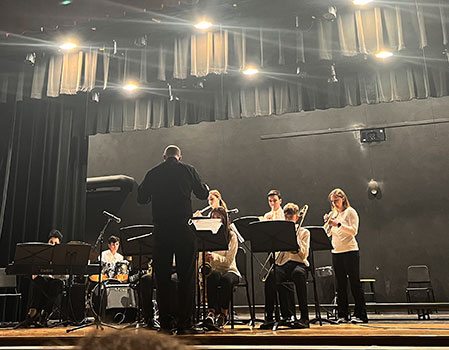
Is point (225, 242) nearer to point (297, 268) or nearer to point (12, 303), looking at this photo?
point (297, 268)

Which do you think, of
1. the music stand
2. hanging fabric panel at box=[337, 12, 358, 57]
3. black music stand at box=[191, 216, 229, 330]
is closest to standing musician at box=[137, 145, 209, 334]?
black music stand at box=[191, 216, 229, 330]

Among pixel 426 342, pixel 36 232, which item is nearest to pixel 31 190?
pixel 36 232

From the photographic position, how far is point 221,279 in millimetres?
5051

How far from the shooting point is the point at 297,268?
5.02 metres

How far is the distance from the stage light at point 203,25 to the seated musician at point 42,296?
154 inches

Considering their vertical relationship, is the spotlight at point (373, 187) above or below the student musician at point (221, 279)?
above

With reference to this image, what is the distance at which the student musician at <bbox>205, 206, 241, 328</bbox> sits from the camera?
4965 millimetres

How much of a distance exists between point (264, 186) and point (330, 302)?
102 inches

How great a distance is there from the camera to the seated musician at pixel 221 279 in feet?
16.3

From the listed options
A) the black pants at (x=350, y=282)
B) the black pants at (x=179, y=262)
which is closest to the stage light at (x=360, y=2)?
the black pants at (x=350, y=282)

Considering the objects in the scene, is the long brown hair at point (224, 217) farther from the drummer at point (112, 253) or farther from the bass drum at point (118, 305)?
the drummer at point (112, 253)

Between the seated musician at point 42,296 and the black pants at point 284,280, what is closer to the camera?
the black pants at point 284,280

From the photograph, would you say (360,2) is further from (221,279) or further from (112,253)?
(112,253)

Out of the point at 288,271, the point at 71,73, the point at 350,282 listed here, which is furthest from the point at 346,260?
the point at 71,73
